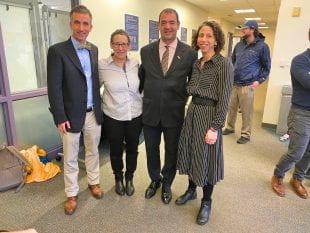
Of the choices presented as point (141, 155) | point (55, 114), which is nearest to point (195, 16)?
point (141, 155)

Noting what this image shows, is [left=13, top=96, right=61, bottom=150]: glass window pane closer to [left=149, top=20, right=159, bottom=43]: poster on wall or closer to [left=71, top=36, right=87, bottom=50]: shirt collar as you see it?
[left=71, top=36, right=87, bottom=50]: shirt collar

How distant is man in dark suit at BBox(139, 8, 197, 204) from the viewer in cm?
178

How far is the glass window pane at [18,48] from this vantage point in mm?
2551

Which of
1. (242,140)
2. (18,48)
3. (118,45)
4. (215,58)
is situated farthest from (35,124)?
(242,140)

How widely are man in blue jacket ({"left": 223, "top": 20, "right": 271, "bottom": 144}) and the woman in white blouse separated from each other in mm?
2049

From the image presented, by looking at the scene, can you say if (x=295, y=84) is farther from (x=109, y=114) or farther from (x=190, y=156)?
(x=109, y=114)

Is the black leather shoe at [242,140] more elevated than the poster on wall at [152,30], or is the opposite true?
the poster on wall at [152,30]

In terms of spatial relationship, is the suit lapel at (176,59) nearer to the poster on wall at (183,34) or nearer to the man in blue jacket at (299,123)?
the man in blue jacket at (299,123)

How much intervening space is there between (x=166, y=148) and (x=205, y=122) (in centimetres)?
45

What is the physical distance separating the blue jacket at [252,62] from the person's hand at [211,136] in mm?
2137

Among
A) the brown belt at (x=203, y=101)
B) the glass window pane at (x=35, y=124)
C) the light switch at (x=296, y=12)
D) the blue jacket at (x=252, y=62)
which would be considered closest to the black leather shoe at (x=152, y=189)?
the brown belt at (x=203, y=101)

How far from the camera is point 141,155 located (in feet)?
10.1

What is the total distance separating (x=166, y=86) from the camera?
180 cm

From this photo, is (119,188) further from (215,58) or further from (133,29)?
(133,29)
